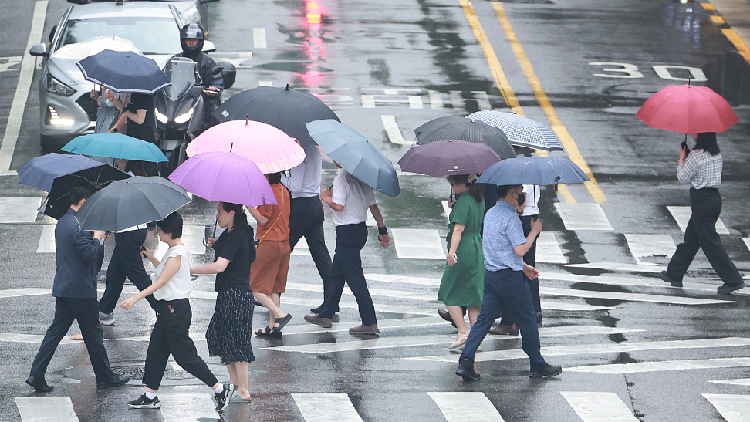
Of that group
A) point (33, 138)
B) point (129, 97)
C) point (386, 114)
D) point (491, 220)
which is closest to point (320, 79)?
point (386, 114)

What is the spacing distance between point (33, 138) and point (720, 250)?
11.6 meters

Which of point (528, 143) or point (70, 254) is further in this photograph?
point (528, 143)

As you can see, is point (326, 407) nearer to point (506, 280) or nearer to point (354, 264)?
point (506, 280)

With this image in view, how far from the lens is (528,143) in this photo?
1222cm

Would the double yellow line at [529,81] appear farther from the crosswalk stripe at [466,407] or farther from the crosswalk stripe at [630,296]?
the crosswalk stripe at [466,407]

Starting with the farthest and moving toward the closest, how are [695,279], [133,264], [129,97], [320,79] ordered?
1. [320,79]
2. [695,279]
3. [129,97]
4. [133,264]

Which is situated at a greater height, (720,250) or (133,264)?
(133,264)

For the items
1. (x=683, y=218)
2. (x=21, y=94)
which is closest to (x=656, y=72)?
(x=683, y=218)

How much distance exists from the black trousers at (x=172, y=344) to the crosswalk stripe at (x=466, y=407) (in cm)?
186

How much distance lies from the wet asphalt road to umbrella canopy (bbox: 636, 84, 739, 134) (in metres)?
1.98

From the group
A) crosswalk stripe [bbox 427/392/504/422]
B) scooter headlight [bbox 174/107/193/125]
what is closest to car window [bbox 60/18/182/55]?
scooter headlight [bbox 174/107/193/125]

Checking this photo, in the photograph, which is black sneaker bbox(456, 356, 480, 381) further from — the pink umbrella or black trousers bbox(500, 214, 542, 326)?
the pink umbrella

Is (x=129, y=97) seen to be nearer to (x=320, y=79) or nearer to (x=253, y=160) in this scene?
(x=253, y=160)

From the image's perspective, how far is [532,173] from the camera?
33.8 feet
